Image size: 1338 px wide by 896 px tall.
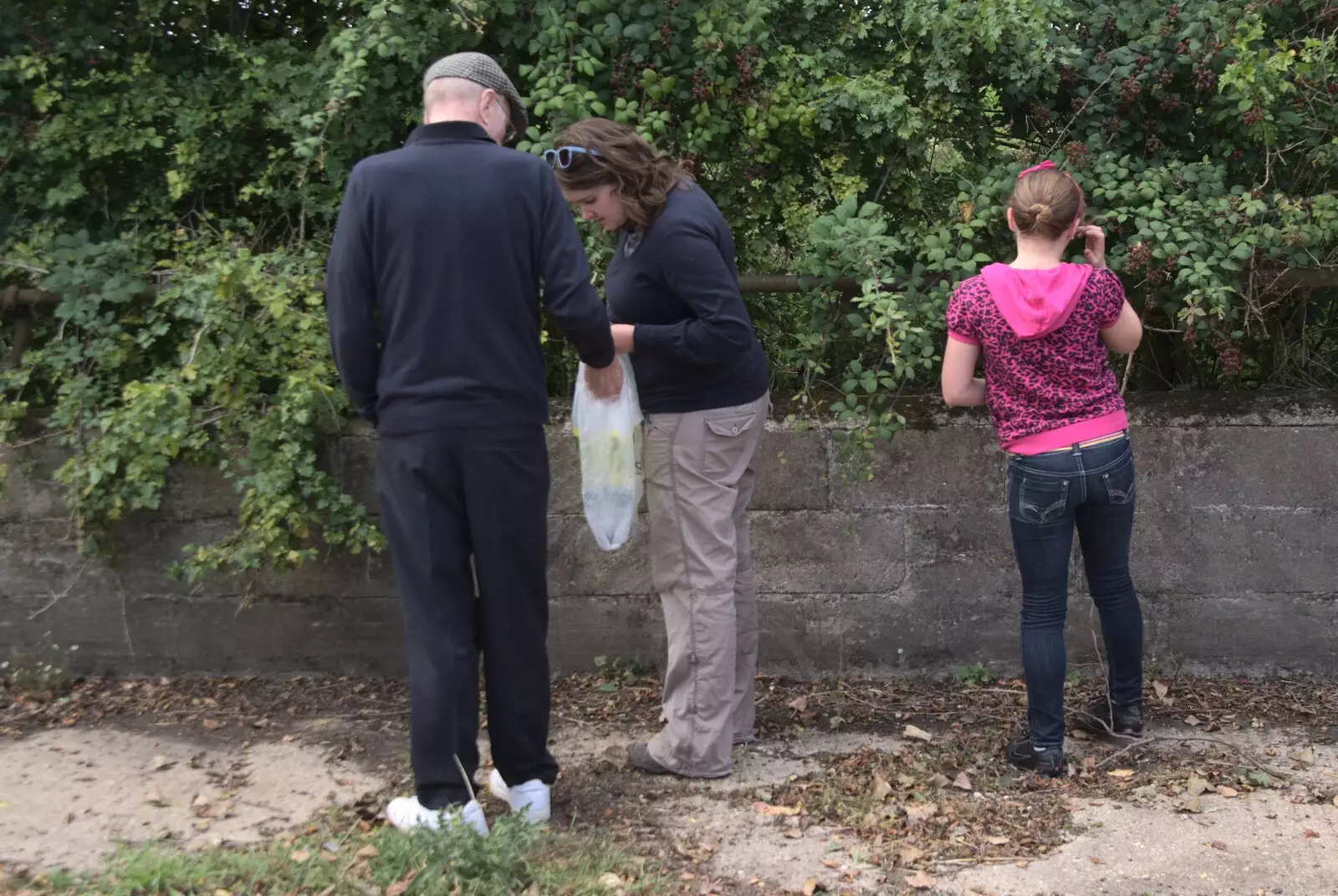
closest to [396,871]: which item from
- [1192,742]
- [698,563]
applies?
[698,563]

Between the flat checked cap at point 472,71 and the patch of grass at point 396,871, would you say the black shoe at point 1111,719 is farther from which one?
the flat checked cap at point 472,71

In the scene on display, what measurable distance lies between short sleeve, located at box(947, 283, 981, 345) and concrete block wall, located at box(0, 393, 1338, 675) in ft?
3.05

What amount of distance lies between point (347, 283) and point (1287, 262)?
3.01 metres

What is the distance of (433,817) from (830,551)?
74.2 inches

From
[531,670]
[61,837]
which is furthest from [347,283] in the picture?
[61,837]

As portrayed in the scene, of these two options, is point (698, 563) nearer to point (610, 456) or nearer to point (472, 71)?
point (610, 456)

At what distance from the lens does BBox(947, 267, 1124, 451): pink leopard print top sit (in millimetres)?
3545

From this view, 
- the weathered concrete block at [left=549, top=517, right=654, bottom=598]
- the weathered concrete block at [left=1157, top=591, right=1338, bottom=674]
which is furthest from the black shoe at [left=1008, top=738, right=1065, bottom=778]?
the weathered concrete block at [left=549, top=517, right=654, bottom=598]

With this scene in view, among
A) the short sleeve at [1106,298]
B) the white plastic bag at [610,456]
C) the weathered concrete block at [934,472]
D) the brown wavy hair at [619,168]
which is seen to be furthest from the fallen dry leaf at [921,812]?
the brown wavy hair at [619,168]

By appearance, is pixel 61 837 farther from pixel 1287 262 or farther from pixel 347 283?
pixel 1287 262

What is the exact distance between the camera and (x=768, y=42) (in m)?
4.38

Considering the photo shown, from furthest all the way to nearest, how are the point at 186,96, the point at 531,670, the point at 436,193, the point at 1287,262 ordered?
1. the point at 186,96
2. the point at 1287,262
3. the point at 531,670
4. the point at 436,193

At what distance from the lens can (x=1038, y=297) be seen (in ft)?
11.5

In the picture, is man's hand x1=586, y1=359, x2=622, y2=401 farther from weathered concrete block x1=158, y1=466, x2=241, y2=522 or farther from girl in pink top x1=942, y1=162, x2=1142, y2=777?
weathered concrete block x1=158, y1=466, x2=241, y2=522
